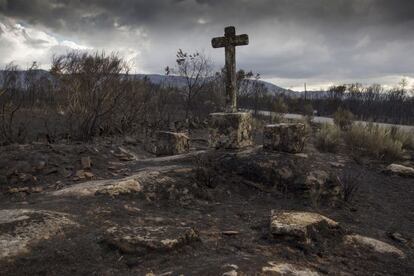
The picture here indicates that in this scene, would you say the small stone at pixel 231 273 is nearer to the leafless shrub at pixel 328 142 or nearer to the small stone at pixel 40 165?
the small stone at pixel 40 165

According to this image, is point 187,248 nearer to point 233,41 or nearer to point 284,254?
point 284,254

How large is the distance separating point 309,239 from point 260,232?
0.55 meters

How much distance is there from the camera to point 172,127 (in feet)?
46.5

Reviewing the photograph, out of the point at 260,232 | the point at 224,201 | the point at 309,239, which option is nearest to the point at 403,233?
the point at 309,239

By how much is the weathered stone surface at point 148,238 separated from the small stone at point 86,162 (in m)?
2.93

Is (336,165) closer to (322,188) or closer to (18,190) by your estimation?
(322,188)

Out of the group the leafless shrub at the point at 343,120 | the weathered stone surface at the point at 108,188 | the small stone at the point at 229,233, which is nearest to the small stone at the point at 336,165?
the weathered stone surface at the point at 108,188

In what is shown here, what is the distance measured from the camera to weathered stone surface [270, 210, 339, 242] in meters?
4.13

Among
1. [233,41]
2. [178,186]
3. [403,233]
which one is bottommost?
[403,233]

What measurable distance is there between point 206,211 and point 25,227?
7.20 feet

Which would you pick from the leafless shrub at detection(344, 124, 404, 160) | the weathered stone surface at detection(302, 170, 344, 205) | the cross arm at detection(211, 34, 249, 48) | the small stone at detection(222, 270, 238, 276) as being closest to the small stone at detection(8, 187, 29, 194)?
the small stone at detection(222, 270, 238, 276)

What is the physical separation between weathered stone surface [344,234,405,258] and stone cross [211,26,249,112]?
4.03m

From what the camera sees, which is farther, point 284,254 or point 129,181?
point 129,181

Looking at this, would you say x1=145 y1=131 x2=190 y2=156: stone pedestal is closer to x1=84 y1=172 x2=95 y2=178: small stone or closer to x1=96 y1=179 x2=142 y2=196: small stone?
x1=84 y1=172 x2=95 y2=178: small stone
